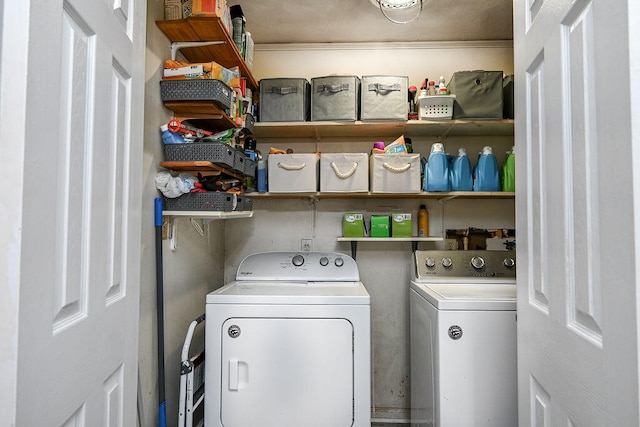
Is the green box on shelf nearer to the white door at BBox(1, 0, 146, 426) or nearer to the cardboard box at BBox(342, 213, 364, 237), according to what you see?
the cardboard box at BBox(342, 213, 364, 237)

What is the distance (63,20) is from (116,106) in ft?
0.88

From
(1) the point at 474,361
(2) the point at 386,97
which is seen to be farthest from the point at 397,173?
(1) the point at 474,361

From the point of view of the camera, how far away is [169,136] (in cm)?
176

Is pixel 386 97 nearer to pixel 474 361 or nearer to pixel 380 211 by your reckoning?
pixel 380 211

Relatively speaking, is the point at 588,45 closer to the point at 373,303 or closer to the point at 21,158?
the point at 21,158

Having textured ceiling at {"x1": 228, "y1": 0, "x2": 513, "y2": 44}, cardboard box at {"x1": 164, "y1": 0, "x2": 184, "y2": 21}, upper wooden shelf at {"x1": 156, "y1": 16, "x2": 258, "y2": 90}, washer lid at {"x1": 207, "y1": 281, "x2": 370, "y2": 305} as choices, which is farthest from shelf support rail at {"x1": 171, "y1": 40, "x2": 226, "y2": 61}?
washer lid at {"x1": 207, "y1": 281, "x2": 370, "y2": 305}

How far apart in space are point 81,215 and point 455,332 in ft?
Result: 4.99

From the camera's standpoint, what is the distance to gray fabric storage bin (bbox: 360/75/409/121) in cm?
228

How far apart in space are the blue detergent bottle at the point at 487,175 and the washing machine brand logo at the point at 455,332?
3.25 ft

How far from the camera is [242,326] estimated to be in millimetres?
1804

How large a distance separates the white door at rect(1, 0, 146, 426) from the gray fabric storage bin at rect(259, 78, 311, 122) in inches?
49.0

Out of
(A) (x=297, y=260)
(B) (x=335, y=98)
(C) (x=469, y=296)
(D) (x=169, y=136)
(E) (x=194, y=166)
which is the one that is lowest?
(C) (x=469, y=296)

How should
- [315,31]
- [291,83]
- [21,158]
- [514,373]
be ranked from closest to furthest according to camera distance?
[21,158]
[514,373]
[291,83]
[315,31]

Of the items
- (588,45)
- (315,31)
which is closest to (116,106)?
(588,45)
